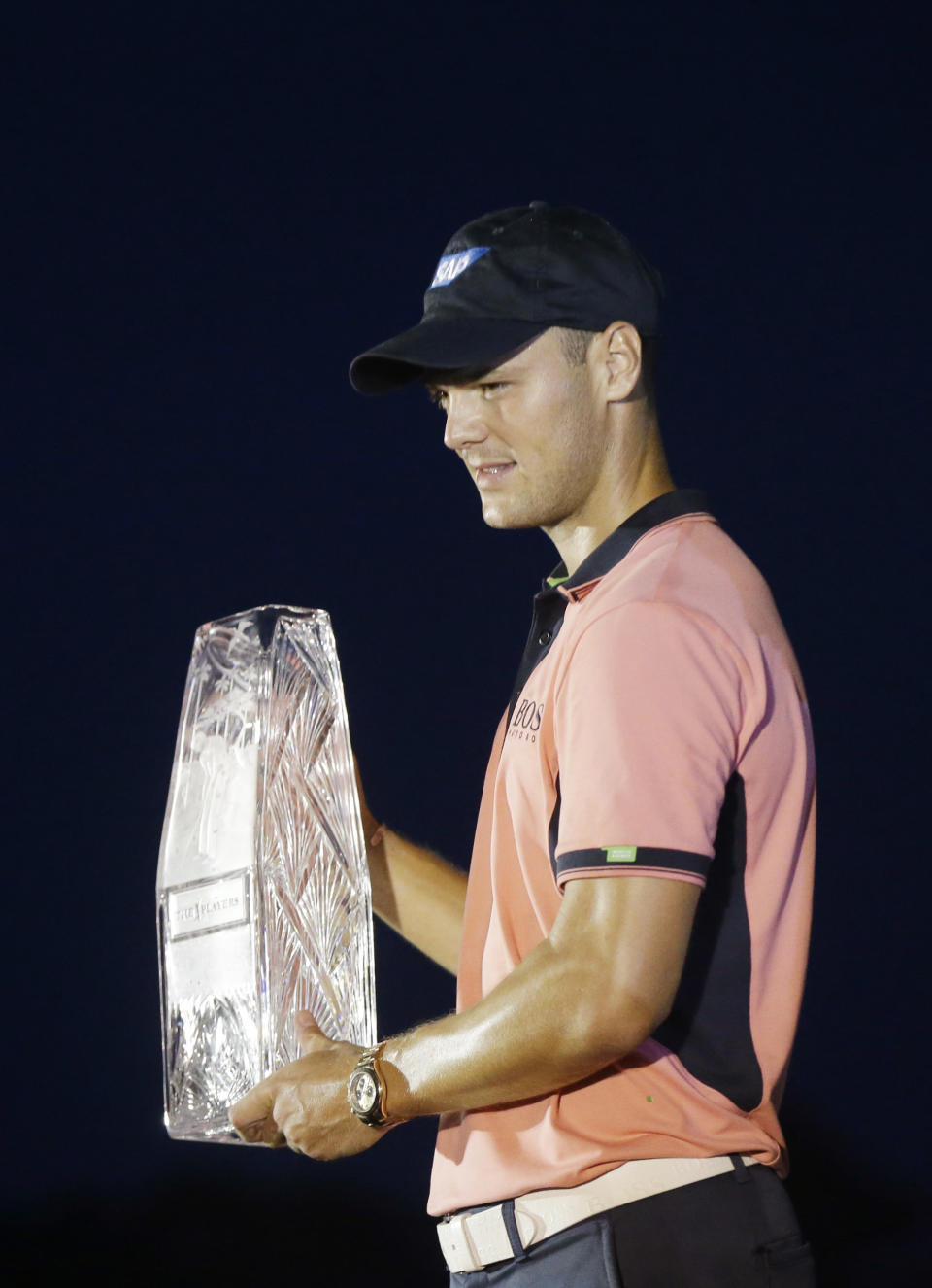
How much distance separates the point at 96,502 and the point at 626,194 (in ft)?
3.46

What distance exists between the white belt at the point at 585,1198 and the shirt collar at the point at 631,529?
403 mm

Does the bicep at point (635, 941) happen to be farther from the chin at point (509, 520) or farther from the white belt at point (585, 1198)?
the chin at point (509, 520)

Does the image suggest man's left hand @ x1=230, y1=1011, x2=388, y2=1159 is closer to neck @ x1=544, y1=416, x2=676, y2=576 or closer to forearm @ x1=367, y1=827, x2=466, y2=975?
forearm @ x1=367, y1=827, x2=466, y2=975

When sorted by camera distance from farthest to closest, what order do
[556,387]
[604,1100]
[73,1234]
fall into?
[73,1234], [556,387], [604,1100]

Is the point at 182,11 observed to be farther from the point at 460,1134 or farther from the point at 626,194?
the point at 460,1134

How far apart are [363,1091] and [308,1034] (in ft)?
0.41

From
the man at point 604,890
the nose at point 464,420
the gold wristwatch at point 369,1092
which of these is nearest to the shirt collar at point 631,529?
the man at point 604,890

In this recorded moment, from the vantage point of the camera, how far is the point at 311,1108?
102 centimetres

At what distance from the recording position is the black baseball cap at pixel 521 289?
3.57ft

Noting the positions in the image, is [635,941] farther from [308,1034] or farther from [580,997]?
[308,1034]

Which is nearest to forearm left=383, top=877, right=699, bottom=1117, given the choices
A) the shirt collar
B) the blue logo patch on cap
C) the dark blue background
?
the shirt collar

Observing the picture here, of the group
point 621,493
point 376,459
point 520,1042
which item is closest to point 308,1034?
point 520,1042

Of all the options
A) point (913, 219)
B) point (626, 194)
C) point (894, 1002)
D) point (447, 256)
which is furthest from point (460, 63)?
point (894, 1002)

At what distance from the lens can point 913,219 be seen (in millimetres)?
2496
